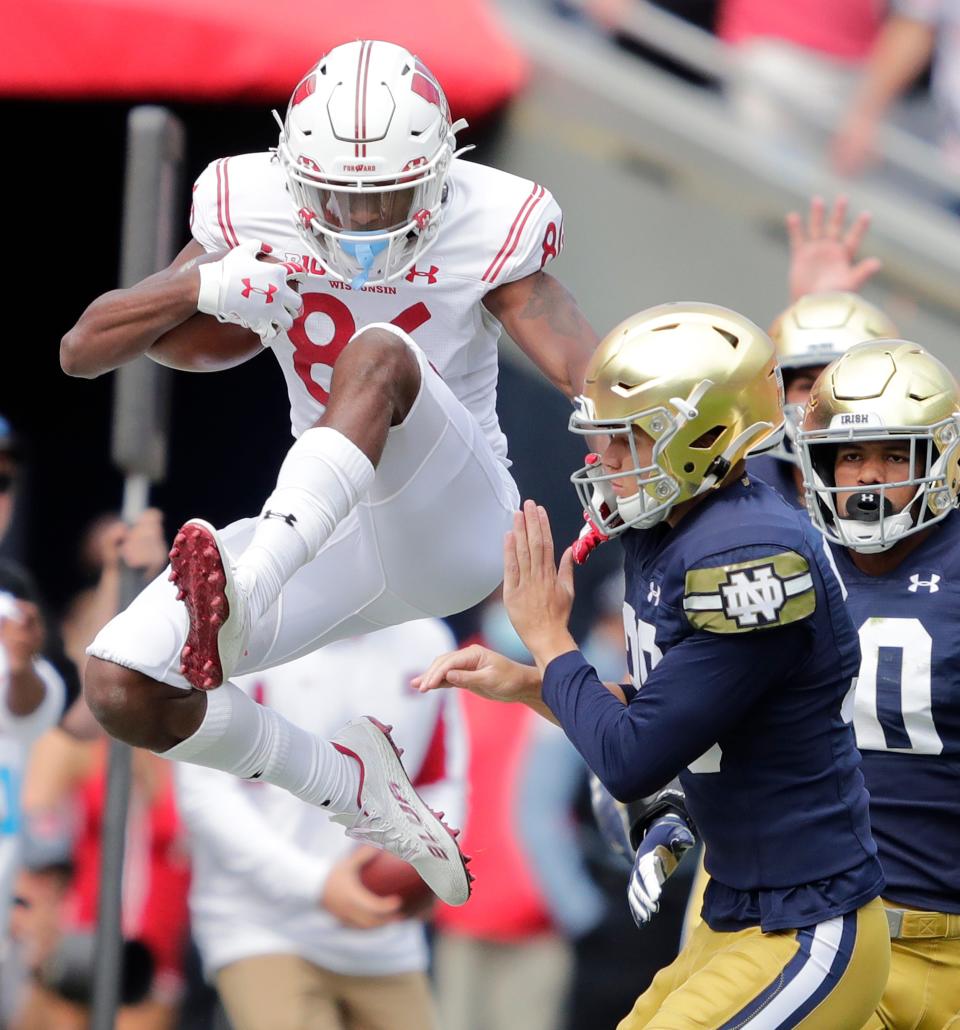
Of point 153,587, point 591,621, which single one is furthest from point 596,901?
point 153,587

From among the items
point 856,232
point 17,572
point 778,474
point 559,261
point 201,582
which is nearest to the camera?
point 201,582


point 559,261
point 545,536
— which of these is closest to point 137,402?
point 545,536

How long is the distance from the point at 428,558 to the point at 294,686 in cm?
149

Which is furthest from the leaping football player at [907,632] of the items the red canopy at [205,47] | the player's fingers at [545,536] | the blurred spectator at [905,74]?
the red canopy at [205,47]

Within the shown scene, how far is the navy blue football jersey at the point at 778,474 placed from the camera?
3.83 m

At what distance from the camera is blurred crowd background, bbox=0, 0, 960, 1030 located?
506cm

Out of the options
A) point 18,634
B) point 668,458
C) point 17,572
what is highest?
point 668,458

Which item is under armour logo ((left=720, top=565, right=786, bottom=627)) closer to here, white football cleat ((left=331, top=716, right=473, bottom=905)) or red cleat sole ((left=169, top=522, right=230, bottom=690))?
red cleat sole ((left=169, top=522, right=230, bottom=690))

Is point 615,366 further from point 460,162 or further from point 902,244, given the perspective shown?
point 902,244

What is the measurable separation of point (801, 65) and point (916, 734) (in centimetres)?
294

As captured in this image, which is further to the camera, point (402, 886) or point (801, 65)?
point (801, 65)

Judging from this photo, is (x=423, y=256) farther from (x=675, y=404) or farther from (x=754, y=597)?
(x=754, y=597)

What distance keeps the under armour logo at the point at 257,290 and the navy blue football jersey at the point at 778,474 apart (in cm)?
140

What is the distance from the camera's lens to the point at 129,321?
113 inches
